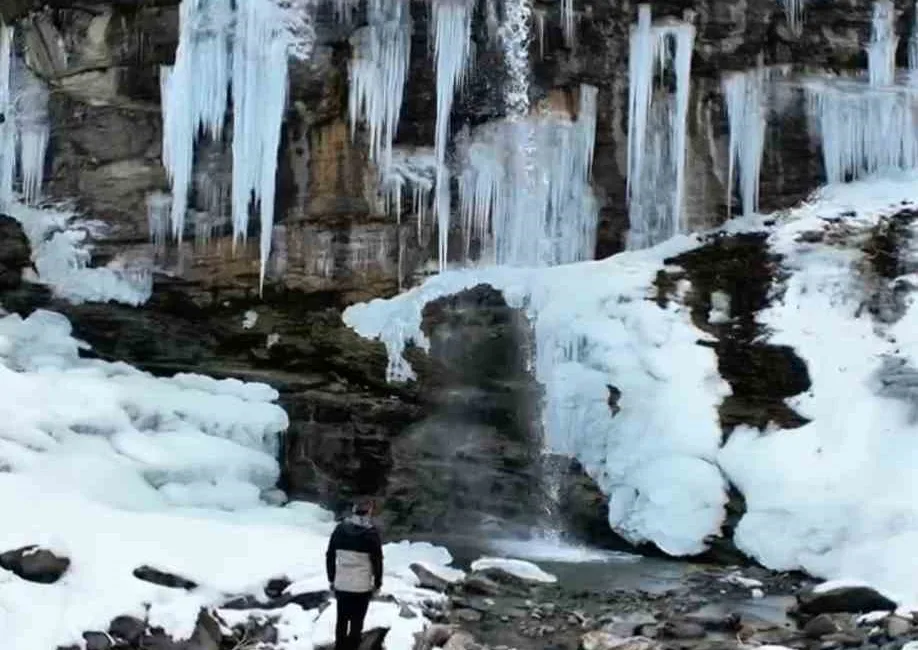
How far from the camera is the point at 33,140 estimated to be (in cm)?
1738

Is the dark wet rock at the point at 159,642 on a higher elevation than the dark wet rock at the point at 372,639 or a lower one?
lower

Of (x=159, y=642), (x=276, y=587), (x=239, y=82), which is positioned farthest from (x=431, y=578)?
(x=239, y=82)

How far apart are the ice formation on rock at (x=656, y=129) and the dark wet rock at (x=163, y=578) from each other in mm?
9683

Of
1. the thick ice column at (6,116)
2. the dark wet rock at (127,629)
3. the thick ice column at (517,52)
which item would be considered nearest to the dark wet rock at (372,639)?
the dark wet rock at (127,629)

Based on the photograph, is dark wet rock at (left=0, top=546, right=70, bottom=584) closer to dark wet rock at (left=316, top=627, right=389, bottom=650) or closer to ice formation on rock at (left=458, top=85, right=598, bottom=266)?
dark wet rock at (left=316, top=627, right=389, bottom=650)

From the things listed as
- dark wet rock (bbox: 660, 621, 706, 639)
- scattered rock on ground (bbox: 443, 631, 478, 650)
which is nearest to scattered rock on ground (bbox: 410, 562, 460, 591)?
scattered rock on ground (bbox: 443, 631, 478, 650)

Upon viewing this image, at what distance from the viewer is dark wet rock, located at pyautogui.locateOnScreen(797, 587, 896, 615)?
1061cm

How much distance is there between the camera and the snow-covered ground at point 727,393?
12.9 meters

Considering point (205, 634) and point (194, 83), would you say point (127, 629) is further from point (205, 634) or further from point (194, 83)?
point (194, 83)

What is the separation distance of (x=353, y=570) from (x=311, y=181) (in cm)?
966

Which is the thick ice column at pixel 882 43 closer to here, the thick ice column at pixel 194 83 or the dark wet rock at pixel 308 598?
the thick ice column at pixel 194 83

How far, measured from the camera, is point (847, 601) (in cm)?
1069

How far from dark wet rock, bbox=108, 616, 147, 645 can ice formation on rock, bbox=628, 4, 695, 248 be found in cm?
1047

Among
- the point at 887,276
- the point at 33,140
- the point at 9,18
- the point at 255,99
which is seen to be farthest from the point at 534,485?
the point at 9,18
